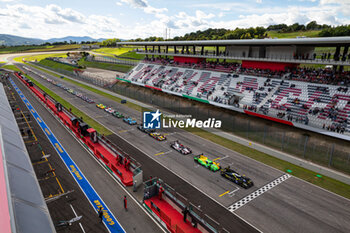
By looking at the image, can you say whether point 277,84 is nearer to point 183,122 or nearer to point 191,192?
point 183,122

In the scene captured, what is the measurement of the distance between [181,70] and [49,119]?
119 feet

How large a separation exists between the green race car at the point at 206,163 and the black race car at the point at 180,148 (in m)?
1.92

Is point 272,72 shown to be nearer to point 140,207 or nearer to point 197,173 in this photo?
point 197,173

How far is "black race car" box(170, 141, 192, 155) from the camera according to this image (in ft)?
93.2

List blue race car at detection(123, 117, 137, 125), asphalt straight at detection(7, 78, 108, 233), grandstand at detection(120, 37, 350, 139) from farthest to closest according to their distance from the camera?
1. blue race car at detection(123, 117, 137, 125)
2. grandstand at detection(120, 37, 350, 139)
3. asphalt straight at detection(7, 78, 108, 233)

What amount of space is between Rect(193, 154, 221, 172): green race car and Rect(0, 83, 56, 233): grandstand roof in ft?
58.0

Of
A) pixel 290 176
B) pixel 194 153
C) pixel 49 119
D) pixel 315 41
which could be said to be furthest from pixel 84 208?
pixel 315 41

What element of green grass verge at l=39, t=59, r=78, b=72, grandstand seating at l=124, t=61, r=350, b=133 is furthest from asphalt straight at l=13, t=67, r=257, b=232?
green grass verge at l=39, t=59, r=78, b=72

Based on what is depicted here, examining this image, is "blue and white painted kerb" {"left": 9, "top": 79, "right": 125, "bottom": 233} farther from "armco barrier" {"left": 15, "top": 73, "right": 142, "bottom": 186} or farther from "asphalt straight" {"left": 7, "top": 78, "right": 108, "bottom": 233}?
"armco barrier" {"left": 15, "top": 73, "right": 142, "bottom": 186}

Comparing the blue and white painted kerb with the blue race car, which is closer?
the blue and white painted kerb

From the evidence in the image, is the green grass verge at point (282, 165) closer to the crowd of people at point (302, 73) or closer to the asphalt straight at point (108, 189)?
the asphalt straight at point (108, 189)

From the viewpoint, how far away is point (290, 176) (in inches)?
935

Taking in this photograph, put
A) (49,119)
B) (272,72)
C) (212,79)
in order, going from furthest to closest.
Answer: (212,79) < (272,72) < (49,119)

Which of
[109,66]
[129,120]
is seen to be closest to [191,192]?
[129,120]
